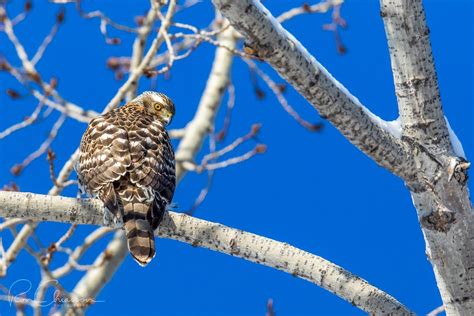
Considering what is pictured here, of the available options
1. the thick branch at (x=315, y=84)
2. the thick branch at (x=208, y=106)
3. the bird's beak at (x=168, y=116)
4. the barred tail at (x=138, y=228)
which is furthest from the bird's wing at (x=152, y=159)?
the thick branch at (x=208, y=106)

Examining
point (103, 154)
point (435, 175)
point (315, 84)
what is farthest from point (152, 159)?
point (435, 175)

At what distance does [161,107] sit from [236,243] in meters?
2.43

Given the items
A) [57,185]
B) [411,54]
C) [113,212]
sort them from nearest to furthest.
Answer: [411,54], [113,212], [57,185]

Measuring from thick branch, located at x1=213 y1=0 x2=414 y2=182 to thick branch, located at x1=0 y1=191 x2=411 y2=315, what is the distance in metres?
0.63

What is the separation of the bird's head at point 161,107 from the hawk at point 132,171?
52cm

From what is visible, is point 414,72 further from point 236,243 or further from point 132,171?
point 132,171

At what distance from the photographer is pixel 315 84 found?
11.6ft

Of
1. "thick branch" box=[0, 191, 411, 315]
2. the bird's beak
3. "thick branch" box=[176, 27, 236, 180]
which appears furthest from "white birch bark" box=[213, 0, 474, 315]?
"thick branch" box=[176, 27, 236, 180]

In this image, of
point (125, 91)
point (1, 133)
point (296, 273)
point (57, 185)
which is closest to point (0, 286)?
point (57, 185)

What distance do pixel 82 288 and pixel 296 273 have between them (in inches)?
170

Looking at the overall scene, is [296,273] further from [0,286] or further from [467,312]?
[0,286]

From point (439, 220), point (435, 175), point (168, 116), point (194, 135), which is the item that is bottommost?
point (439, 220)

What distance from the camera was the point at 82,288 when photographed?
7930 millimetres

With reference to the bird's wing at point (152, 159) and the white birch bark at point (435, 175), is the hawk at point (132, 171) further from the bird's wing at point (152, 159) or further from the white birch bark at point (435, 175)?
the white birch bark at point (435, 175)
